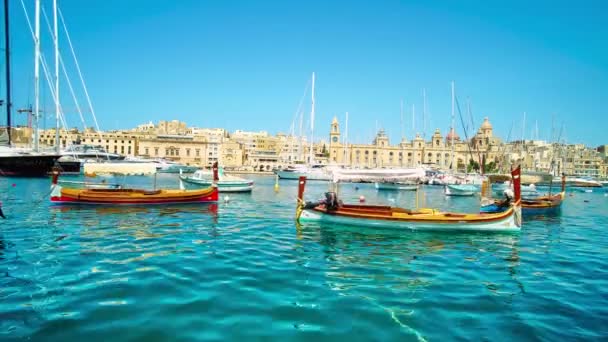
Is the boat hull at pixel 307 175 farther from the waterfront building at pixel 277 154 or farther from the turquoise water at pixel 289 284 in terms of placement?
the turquoise water at pixel 289 284

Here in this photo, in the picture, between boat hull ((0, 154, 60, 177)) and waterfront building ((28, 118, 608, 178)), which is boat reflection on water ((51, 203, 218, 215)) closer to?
boat hull ((0, 154, 60, 177))

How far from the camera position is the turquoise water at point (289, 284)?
7.03 meters

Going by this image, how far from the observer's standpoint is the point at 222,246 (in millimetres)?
13930

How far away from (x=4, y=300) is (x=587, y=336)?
37.0ft

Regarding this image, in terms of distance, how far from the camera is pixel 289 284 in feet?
31.5

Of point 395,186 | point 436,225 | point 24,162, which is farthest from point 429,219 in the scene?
point 24,162

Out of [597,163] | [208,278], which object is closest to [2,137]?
[208,278]

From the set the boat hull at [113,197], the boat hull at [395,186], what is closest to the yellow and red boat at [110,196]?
the boat hull at [113,197]

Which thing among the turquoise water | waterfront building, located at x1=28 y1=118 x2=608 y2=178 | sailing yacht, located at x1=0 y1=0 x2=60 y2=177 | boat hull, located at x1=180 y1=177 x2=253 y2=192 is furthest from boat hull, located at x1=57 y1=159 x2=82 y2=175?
waterfront building, located at x1=28 y1=118 x2=608 y2=178

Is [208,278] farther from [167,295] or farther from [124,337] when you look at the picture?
[124,337]

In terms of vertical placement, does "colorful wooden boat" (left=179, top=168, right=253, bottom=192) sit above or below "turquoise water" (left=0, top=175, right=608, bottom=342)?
above

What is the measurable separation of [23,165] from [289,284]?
5071 centimetres

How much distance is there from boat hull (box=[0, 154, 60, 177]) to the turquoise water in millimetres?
36396

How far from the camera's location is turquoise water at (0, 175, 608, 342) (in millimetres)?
7027
